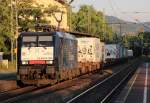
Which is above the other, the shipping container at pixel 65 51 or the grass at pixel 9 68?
the shipping container at pixel 65 51

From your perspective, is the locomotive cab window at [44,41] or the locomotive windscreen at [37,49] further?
the locomotive cab window at [44,41]

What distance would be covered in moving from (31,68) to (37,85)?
1.35 metres

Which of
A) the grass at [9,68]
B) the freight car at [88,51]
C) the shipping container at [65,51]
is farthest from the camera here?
the grass at [9,68]

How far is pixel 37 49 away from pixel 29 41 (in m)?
0.68

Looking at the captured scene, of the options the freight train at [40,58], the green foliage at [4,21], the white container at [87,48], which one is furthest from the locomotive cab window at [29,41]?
the green foliage at [4,21]

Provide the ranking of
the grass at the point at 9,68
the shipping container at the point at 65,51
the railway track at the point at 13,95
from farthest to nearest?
the grass at the point at 9,68 → the shipping container at the point at 65,51 → the railway track at the point at 13,95

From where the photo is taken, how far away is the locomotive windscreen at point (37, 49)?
3039 centimetres

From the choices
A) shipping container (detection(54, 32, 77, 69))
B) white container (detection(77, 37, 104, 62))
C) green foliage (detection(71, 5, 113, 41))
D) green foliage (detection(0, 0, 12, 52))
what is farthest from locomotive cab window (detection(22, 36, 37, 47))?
green foliage (detection(71, 5, 113, 41))

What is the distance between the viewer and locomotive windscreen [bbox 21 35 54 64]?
99.7ft

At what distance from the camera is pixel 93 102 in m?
22.2

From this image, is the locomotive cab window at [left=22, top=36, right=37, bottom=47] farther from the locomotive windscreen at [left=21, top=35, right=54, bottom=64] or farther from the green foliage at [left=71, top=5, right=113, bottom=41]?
the green foliage at [left=71, top=5, right=113, bottom=41]

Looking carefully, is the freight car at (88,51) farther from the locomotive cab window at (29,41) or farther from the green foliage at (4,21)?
the locomotive cab window at (29,41)

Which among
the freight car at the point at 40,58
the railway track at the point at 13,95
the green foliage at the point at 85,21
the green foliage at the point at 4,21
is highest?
the green foliage at the point at 85,21

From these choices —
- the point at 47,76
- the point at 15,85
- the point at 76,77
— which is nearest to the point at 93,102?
the point at 47,76
